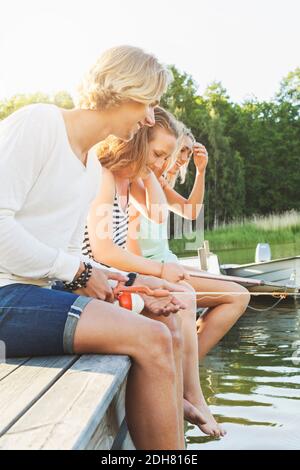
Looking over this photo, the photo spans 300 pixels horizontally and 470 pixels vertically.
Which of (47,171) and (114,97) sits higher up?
(114,97)

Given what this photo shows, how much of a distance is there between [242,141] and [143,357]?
1734 inches

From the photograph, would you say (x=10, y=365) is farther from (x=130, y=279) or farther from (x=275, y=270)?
(x=275, y=270)

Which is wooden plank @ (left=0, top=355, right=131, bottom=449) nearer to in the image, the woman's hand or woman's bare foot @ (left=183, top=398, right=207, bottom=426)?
the woman's hand

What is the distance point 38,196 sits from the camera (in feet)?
8.20

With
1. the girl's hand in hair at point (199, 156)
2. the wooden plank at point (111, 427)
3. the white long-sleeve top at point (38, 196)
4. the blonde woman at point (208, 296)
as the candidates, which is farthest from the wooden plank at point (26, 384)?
the girl's hand in hair at point (199, 156)

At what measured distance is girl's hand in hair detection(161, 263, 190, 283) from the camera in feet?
12.6

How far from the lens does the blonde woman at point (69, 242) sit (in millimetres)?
2340

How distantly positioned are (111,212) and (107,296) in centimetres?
98

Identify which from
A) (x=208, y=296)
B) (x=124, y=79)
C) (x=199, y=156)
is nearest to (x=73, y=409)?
(x=124, y=79)

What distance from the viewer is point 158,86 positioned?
273 cm

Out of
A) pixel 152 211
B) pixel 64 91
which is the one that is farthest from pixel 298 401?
pixel 64 91

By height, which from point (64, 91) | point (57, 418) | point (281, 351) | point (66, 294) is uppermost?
point (64, 91)

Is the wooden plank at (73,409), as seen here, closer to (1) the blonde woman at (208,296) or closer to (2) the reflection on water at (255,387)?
(2) the reflection on water at (255,387)
